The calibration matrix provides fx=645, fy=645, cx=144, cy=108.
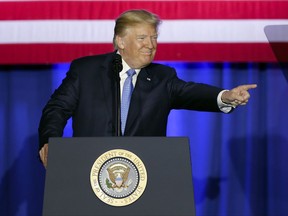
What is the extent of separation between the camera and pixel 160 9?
3176 mm

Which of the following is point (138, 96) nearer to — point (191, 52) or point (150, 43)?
point (150, 43)

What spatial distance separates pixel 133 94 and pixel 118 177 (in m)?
0.59

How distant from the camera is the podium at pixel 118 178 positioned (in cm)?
156

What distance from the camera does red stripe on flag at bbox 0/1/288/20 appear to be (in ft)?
A: 10.4

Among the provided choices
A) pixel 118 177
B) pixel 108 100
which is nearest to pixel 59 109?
pixel 108 100

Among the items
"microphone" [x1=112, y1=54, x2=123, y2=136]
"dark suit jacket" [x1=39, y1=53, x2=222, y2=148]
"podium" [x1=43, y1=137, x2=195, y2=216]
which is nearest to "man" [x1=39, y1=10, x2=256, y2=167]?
"dark suit jacket" [x1=39, y1=53, x2=222, y2=148]

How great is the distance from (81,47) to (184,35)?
51cm

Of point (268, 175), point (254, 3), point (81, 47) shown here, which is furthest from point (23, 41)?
point (268, 175)

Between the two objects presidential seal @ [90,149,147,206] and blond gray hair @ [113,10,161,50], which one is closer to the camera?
presidential seal @ [90,149,147,206]

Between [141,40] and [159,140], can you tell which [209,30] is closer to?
[141,40]

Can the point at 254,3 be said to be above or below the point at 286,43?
above

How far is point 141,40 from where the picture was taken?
7.13 ft

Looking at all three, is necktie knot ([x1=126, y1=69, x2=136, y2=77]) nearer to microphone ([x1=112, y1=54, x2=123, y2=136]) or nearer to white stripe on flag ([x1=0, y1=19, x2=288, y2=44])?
microphone ([x1=112, y1=54, x2=123, y2=136])

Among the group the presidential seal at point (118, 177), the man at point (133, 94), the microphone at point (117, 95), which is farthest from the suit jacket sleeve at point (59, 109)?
the presidential seal at point (118, 177)
